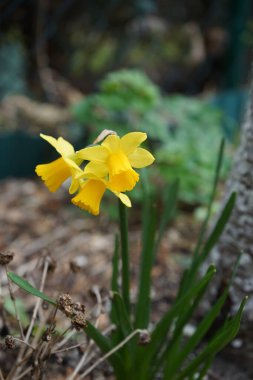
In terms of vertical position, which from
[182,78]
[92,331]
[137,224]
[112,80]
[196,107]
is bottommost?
[92,331]

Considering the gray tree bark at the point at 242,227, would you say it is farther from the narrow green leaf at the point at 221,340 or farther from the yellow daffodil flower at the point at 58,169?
the yellow daffodil flower at the point at 58,169

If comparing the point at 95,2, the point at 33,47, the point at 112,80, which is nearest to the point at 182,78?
the point at 95,2

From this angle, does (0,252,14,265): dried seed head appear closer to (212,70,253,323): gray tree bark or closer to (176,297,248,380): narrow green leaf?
(176,297,248,380): narrow green leaf

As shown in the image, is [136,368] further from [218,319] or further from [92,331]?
[218,319]

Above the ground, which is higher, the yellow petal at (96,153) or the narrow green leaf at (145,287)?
the yellow petal at (96,153)

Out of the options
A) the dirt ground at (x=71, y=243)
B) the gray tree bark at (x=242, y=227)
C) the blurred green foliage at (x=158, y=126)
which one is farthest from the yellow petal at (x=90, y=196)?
the blurred green foliage at (x=158, y=126)

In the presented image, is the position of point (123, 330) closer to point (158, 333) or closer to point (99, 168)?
point (158, 333)

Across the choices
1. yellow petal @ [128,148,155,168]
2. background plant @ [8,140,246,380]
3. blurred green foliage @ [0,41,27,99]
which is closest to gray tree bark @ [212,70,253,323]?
background plant @ [8,140,246,380]

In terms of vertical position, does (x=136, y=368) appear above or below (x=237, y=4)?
below
